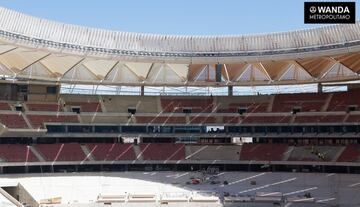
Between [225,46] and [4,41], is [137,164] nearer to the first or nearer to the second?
[225,46]

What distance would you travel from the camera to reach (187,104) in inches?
2501

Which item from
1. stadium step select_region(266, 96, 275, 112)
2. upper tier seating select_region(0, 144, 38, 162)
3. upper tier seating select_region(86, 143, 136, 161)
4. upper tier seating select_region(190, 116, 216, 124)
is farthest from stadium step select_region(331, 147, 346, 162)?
upper tier seating select_region(0, 144, 38, 162)

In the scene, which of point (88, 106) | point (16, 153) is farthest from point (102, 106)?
point (16, 153)

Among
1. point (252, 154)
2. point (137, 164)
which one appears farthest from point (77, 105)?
point (252, 154)

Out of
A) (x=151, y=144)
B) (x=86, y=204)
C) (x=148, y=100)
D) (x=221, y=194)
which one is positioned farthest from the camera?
(x=148, y=100)

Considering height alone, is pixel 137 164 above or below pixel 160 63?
below

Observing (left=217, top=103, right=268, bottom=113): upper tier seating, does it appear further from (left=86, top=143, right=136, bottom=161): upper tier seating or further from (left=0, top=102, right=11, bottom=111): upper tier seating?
(left=0, top=102, right=11, bottom=111): upper tier seating

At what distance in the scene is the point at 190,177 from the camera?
55.2 metres

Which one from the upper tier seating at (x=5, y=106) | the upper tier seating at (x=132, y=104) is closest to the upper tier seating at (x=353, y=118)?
the upper tier seating at (x=132, y=104)

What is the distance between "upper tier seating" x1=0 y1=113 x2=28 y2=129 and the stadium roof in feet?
14.0

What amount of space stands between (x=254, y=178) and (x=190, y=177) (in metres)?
6.71

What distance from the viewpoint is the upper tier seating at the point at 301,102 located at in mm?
59062

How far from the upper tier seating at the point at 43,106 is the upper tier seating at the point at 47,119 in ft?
4.91

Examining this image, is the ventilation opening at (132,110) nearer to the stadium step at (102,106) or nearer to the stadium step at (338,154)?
the stadium step at (102,106)
